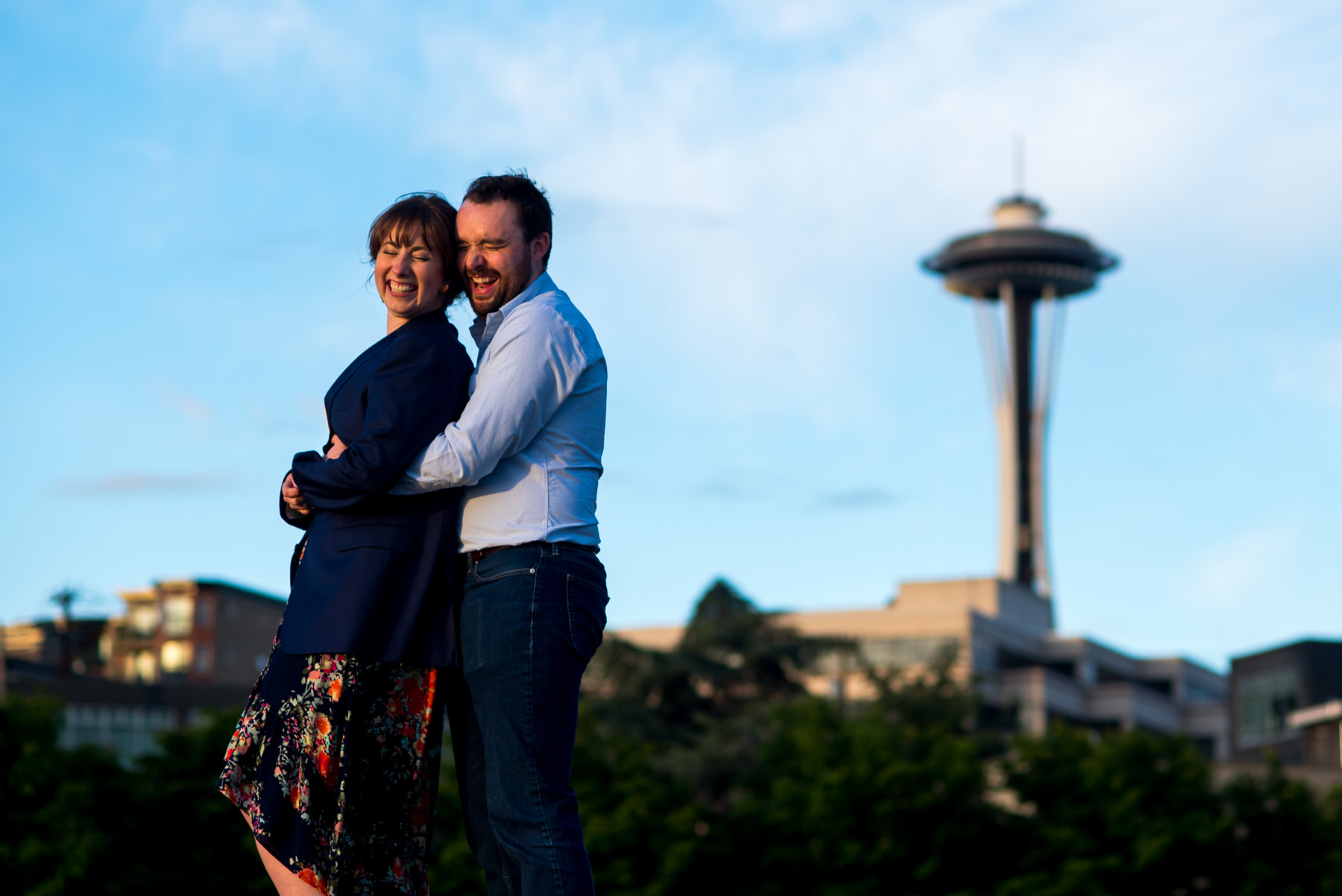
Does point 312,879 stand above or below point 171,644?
below

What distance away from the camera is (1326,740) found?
185 ft

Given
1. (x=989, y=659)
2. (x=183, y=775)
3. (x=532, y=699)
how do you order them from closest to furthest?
(x=532, y=699), (x=183, y=775), (x=989, y=659)

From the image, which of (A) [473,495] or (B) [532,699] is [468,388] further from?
(B) [532,699]

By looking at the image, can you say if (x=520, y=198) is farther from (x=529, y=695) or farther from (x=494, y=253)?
(x=529, y=695)

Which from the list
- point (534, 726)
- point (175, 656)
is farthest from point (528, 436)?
point (175, 656)

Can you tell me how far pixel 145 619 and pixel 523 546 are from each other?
81.0m

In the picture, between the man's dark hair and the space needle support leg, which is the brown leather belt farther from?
the space needle support leg

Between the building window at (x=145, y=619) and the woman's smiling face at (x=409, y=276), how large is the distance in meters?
79.4

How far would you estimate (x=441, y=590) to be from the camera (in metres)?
4.67

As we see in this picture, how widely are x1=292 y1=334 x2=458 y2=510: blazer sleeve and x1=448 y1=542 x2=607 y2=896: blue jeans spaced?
14.4 inches

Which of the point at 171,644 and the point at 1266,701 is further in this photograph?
the point at 171,644

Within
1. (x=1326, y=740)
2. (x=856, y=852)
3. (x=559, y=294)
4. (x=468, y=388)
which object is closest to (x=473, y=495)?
(x=468, y=388)

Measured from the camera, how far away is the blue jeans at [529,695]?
4.50 meters

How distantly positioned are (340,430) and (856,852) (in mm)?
33703
